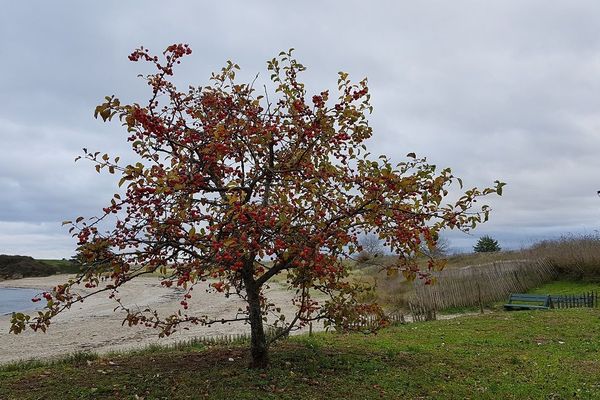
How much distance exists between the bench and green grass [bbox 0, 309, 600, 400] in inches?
421

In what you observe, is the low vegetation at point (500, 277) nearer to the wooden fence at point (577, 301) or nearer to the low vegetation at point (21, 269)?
the wooden fence at point (577, 301)

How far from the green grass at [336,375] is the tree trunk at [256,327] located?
0.20 meters

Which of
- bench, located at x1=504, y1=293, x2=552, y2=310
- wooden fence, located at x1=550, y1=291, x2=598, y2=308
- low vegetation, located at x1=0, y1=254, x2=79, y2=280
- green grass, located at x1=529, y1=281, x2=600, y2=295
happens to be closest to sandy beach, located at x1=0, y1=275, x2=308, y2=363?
bench, located at x1=504, y1=293, x2=552, y2=310

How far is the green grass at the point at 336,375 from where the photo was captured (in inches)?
229

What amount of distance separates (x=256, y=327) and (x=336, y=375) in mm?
1239

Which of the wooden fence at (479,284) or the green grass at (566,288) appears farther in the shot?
the green grass at (566,288)

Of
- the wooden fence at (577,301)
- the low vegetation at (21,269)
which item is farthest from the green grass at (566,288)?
the low vegetation at (21,269)

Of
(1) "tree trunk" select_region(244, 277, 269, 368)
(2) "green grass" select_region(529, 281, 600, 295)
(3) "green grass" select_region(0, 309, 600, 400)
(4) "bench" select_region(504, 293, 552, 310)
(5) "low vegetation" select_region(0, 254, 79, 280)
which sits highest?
(5) "low vegetation" select_region(0, 254, 79, 280)

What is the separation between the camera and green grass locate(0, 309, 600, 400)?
19.1 feet

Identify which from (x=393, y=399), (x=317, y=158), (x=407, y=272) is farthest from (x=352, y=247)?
(x=393, y=399)

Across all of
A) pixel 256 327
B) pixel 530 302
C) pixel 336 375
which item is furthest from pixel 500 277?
pixel 256 327

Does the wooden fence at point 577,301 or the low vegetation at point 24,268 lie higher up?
the low vegetation at point 24,268

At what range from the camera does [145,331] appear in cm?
2088

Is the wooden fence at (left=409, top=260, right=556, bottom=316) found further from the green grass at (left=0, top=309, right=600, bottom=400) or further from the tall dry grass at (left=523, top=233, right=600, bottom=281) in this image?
the green grass at (left=0, top=309, right=600, bottom=400)
